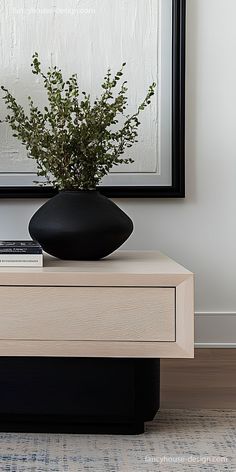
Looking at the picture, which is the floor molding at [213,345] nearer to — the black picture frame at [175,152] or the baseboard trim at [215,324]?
the baseboard trim at [215,324]

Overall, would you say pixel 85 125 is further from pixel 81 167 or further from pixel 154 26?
pixel 154 26

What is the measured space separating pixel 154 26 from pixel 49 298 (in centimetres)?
131

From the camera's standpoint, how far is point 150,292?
1834 millimetres

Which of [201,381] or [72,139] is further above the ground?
[72,139]

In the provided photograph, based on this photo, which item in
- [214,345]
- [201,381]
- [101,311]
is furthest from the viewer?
[214,345]

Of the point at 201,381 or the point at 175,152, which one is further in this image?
the point at 175,152

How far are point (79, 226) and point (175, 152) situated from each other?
78cm

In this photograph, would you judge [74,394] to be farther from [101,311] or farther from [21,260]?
[21,260]

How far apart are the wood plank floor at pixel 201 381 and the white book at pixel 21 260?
55 cm

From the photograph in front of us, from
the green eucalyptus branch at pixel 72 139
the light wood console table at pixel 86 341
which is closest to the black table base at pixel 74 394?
the light wood console table at pixel 86 341

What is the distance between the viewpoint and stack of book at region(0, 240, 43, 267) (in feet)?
6.42

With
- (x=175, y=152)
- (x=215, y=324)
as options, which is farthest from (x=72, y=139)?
(x=215, y=324)

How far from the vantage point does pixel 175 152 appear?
2.75 meters

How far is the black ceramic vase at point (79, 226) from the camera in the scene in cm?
209
